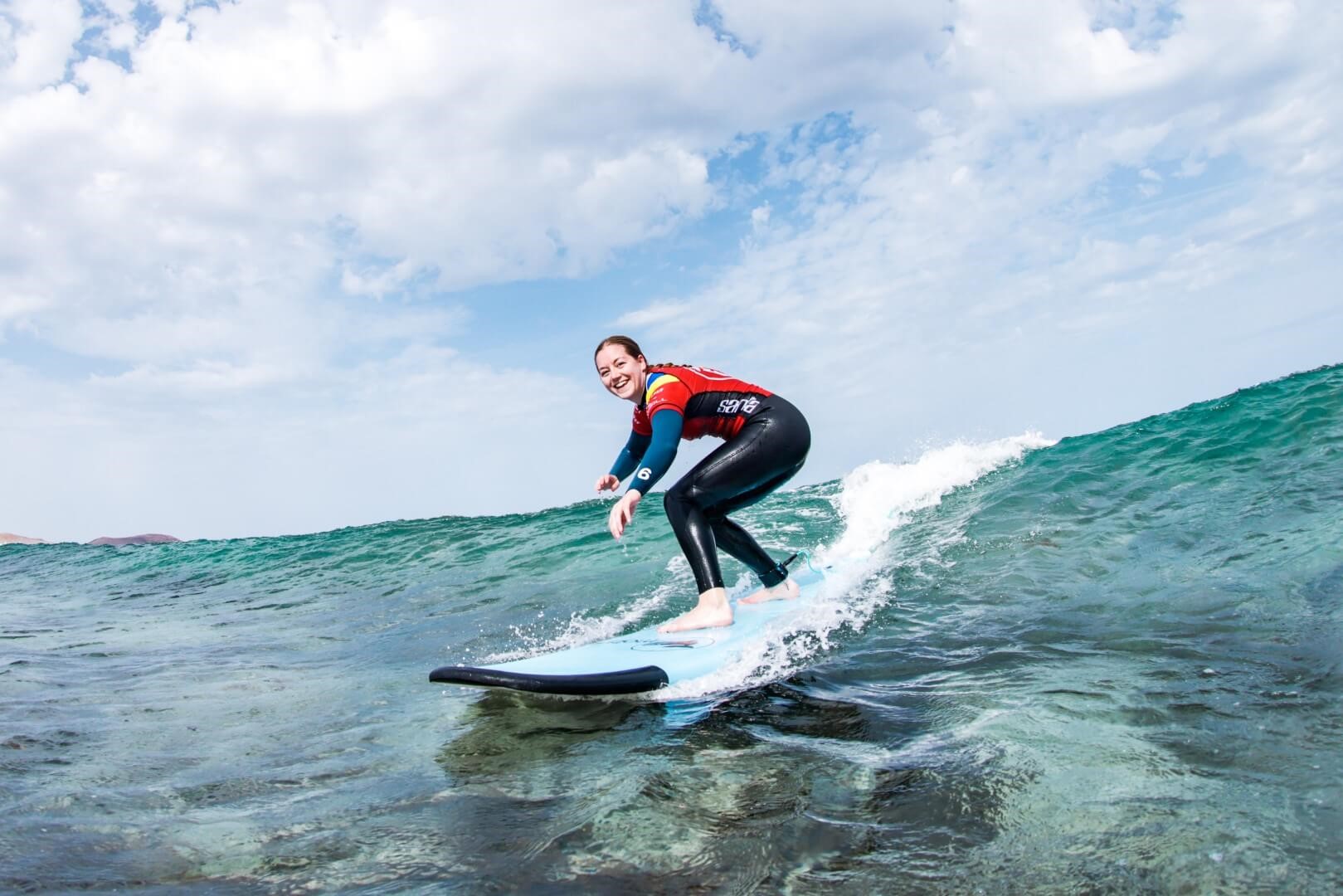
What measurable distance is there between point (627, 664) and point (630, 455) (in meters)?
2.02

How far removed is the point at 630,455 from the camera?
634 cm

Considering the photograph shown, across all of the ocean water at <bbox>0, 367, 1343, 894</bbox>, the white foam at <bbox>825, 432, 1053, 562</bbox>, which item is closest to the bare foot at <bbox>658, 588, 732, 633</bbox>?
the ocean water at <bbox>0, 367, 1343, 894</bbox>

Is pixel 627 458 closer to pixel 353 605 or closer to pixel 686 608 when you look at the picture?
pixel 686 608

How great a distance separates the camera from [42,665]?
666cm

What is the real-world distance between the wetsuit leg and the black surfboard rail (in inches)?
50.9

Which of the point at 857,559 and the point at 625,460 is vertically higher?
the point at 625,460

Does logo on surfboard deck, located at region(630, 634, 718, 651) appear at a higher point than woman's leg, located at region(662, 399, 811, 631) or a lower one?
lower

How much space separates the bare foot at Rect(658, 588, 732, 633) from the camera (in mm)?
5477

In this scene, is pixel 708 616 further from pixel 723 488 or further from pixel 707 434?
pixel 707 434

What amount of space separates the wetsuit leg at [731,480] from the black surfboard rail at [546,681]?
1294mm

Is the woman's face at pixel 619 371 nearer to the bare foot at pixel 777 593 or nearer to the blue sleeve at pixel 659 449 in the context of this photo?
the blue sleeve at pixel 659 449

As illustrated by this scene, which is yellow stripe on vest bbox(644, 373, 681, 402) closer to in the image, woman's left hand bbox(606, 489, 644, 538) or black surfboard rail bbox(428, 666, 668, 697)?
A: woman's left hand bbox(606, 489, 644, 538)

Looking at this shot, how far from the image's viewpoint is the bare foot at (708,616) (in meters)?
5.48

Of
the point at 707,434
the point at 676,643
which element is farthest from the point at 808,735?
the point at 707,434
